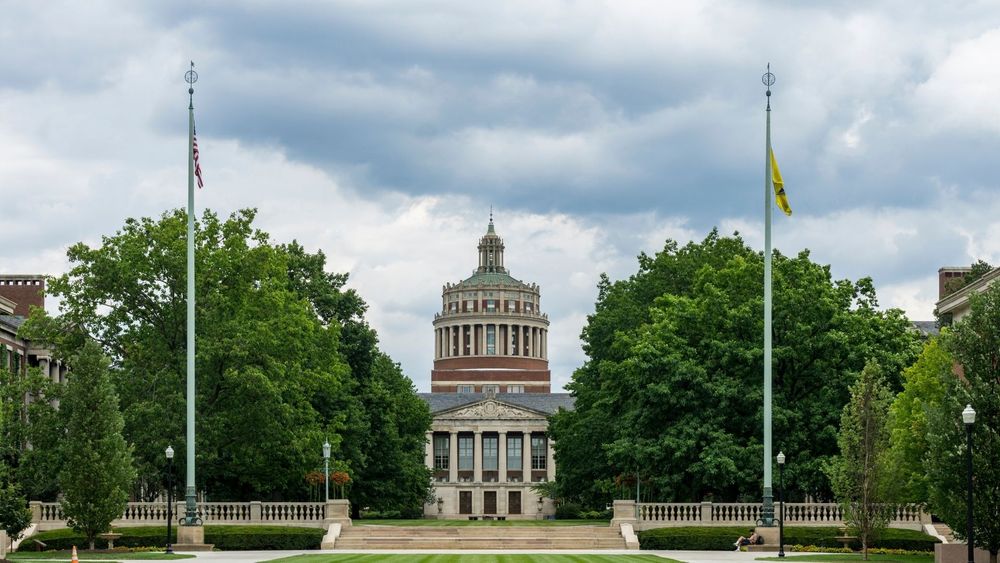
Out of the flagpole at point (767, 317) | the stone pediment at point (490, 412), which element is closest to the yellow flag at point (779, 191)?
the flagpole at point (767, 317)

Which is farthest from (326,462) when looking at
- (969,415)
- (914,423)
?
(969,415)

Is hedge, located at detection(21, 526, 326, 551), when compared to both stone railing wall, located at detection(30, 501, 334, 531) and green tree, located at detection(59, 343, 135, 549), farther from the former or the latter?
green tree, located at detection(59, 343, 135, 549)

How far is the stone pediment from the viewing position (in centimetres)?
17588

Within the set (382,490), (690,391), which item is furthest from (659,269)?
(382,490)

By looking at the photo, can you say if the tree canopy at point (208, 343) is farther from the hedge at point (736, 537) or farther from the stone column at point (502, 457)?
the stone column at point (502, 457)

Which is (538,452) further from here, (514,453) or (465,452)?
(465,452)

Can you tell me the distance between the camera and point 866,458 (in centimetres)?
5066

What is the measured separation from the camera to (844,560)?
4800 cm

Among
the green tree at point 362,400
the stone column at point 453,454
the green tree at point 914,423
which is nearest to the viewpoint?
the green tree at point 914,423

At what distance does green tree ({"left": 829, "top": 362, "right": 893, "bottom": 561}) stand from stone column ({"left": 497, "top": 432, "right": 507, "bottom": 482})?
125 meters

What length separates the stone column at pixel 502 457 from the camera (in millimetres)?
175625

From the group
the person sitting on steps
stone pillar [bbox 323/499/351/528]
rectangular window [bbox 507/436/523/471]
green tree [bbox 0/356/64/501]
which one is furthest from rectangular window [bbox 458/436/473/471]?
the person sitting on steps

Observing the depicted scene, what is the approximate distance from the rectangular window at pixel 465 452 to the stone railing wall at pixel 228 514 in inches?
4557

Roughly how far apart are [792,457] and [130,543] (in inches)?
1073
